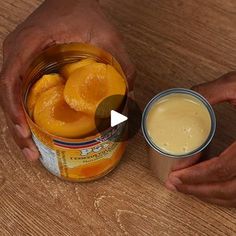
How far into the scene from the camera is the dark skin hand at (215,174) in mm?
797

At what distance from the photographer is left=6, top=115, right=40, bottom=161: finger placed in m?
0.83

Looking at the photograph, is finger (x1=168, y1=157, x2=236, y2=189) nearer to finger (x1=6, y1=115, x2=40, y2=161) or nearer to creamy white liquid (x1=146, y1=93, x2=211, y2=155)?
creamy white liquid (x1=146, y1=93, x2=211, y2=155)

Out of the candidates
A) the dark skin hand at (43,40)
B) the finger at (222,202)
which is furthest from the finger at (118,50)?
the finger at (222,202)

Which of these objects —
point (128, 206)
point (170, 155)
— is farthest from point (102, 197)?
point (170, 155)

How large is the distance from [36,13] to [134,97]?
228mm

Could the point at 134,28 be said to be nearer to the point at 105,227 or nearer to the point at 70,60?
the point at 70,60

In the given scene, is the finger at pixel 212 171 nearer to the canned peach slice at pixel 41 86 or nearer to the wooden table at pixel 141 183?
the wooden table at pixel 141 183

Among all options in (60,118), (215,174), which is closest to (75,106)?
(60,118)

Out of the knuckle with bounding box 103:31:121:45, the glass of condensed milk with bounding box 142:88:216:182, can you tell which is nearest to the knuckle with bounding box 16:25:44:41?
the knuckle with bounding box 103:31:121:45

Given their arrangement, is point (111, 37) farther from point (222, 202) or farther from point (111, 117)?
point (222, 202)

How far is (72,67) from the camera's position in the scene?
81 centimetres

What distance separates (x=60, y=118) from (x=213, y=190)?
0.88ft

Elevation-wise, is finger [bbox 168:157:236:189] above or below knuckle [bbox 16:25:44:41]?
below

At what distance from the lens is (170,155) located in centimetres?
76
